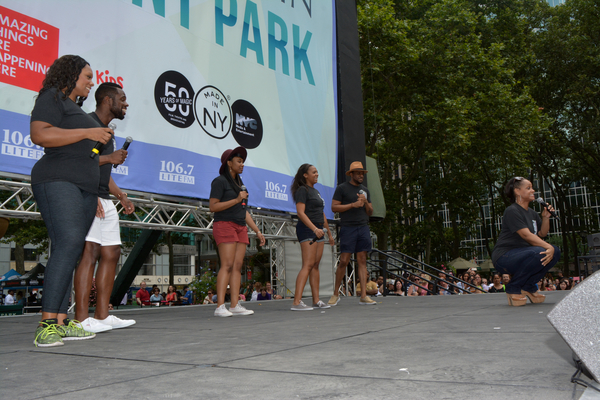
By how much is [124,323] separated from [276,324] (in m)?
1.09

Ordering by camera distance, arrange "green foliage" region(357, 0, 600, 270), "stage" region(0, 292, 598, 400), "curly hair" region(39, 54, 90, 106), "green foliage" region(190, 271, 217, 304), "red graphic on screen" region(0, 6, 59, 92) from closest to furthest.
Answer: "stage" region(0, 292, 598, 400)
"curly hair" region(39, 54, 90, 106)
"red graphic on screen" region(0, 6, 59, 92)
"green foliage" region(190, 271, 217, 304)
"green foliage" region(357, 0, 600, 270)

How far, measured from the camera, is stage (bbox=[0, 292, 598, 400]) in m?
1.46

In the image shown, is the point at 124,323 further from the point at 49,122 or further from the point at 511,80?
the point at 511,80

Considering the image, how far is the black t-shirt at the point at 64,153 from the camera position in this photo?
2.73m

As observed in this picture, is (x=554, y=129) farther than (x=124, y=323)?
Yes

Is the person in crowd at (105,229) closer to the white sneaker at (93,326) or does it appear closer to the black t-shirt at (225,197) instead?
the white sneaker at (93,326)

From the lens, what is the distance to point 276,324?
356 cm

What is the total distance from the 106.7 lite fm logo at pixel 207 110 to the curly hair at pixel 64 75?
3.12 metres

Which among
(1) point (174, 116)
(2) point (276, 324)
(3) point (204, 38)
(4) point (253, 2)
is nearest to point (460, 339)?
(2) point (276, 324)

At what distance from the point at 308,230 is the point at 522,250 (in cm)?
211

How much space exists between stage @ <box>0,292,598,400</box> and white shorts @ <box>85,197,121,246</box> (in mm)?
693

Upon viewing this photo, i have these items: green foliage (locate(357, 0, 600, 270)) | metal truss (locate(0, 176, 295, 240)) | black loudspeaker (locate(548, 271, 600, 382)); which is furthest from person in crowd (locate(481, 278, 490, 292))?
black loudspeaker (locate(548, 271, 600, 382))

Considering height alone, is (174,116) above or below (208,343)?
above

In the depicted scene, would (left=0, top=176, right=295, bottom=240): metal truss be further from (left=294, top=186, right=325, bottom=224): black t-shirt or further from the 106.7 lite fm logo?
(left=294, top=186, right=325, bottom=224): black t-shirt
